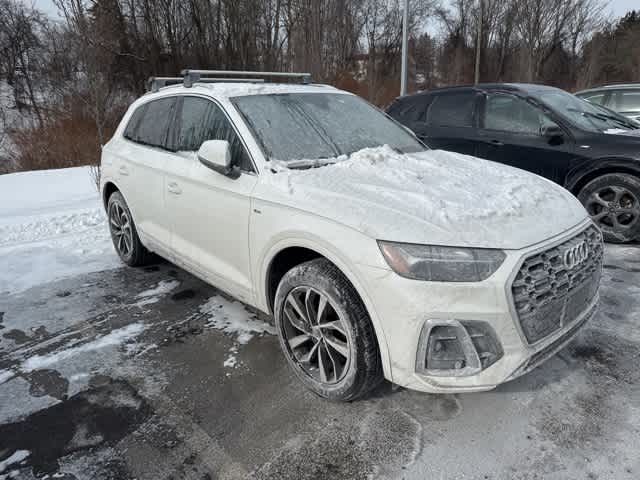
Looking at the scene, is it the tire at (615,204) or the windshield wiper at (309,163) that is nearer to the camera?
the windshield wiper at (309,163)

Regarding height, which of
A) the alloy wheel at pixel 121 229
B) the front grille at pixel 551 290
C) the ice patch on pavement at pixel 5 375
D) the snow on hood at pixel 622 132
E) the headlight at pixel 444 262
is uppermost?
the snow on hood at pixel 622 132

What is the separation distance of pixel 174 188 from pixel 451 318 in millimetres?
2326

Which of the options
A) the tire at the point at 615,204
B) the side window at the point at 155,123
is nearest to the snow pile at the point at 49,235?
the side window at the point at 155,123

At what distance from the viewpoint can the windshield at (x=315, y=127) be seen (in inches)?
→ 116

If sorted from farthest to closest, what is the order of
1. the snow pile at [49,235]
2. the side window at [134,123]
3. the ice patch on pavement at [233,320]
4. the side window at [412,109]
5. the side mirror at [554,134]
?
the side window at [412,109], the side mirror at [554,134], the snow pile at [49,235], the side window at [134,123], the ice patch on pavement at [233,320]

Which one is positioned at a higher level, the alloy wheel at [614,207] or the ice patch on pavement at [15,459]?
the alloy wheel at [614,207]

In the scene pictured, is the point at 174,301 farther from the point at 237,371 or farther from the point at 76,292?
the point at 237,371

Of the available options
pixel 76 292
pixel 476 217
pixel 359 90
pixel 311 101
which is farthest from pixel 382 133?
pixel 359 90

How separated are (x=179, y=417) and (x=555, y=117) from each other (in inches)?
192

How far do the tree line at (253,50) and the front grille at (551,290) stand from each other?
7.91 m

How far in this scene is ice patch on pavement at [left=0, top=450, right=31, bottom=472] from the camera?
7.15ft

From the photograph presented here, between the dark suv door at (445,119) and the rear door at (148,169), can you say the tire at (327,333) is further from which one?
the dark suv door at (445,119)

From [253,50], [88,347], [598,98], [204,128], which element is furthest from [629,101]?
[253,50]

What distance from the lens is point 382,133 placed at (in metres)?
3.55
